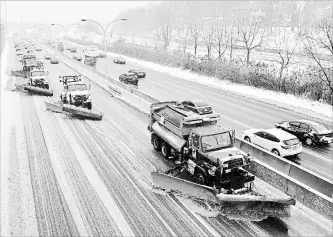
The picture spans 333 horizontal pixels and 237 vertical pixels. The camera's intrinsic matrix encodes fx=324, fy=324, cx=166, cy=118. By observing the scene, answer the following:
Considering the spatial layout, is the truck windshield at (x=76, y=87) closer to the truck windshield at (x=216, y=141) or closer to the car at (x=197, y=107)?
the car at (x=197, y=107)

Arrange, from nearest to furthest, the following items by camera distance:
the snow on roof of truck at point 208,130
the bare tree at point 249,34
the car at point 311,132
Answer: the snow on roof of truck at point 208,130 → the car at point 311,132 → the bare tree at point 249,34

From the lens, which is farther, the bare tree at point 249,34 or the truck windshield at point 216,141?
the bare tree at point 249,34

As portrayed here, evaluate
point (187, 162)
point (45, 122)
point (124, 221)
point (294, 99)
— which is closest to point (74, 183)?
point (124, 221)

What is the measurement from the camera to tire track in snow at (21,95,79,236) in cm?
1171

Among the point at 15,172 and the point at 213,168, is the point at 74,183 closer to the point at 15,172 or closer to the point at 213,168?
the point at 15,172

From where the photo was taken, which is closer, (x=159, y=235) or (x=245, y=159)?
(x=159, y=235)

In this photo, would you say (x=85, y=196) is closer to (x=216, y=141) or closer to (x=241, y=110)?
(x=216, y=141)

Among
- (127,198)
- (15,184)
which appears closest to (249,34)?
(127,198)

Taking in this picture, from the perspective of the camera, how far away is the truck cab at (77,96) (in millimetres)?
27453

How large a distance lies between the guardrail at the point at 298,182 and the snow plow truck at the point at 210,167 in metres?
0.75

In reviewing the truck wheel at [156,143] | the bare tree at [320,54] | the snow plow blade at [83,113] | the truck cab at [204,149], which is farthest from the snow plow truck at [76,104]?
the bare tree at [320,54]

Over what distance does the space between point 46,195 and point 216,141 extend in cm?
781

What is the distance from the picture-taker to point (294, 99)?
1302 inches

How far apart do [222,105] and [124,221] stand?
70.6 ft
